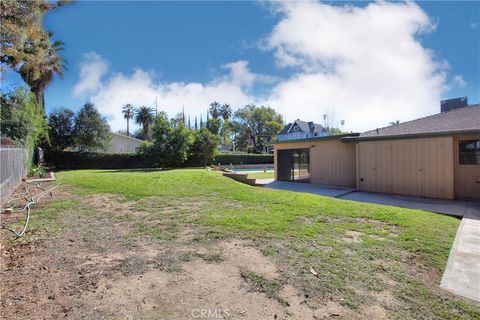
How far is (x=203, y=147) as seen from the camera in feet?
78.7

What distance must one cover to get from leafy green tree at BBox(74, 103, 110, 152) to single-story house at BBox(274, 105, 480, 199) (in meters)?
20.7

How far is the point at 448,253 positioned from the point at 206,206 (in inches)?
202

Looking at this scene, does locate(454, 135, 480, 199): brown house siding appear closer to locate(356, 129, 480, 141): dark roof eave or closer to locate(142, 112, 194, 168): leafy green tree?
locate(356, 129, 480, 141): dark roof eave

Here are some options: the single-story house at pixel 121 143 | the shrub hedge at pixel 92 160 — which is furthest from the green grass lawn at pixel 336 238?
the single-story house at pixel 121 143

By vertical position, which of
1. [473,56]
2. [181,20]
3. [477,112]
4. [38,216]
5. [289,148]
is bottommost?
[38,216]

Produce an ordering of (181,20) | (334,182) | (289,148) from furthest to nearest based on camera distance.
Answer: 1. (289,148)
2. (334,182)
3. (181,20)

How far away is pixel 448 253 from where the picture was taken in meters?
4.14

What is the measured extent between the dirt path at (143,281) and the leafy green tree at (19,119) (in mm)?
12298

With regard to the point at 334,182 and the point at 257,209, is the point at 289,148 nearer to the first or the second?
the point at 334,182

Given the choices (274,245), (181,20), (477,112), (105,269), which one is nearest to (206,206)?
(274,245)

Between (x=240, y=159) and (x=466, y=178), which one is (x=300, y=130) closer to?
(x=240, y=159)

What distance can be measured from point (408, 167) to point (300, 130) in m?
36.0

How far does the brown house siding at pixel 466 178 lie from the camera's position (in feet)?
31.5

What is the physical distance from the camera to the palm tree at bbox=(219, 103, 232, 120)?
→ 59.0 meters
